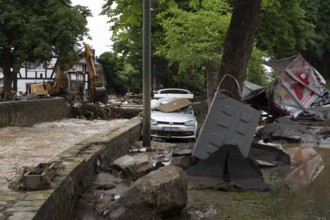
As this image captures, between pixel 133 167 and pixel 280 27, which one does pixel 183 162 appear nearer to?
pixel 133 167

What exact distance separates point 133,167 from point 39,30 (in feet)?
90.1

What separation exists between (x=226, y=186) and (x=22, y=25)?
98.6ft

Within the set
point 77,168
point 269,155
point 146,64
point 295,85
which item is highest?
point 146,64

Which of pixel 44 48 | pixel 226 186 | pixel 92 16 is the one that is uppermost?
pixel 92 16

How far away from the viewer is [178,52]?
76.6 feet

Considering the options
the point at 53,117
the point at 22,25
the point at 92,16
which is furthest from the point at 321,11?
the point at 53,117

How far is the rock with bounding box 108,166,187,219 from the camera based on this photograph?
5613 mm

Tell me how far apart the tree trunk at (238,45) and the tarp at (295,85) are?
40.6 feet

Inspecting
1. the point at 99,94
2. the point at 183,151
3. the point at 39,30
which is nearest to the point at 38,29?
the point at 39,30

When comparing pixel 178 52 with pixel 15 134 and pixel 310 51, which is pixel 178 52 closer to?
pixel 15 134

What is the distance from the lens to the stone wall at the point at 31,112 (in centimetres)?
1510

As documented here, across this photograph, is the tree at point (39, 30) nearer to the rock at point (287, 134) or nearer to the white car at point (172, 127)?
the white car at point (172, 127)

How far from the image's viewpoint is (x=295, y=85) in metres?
22.3

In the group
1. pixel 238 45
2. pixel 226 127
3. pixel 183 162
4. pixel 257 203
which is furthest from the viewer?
pixel 238 45
